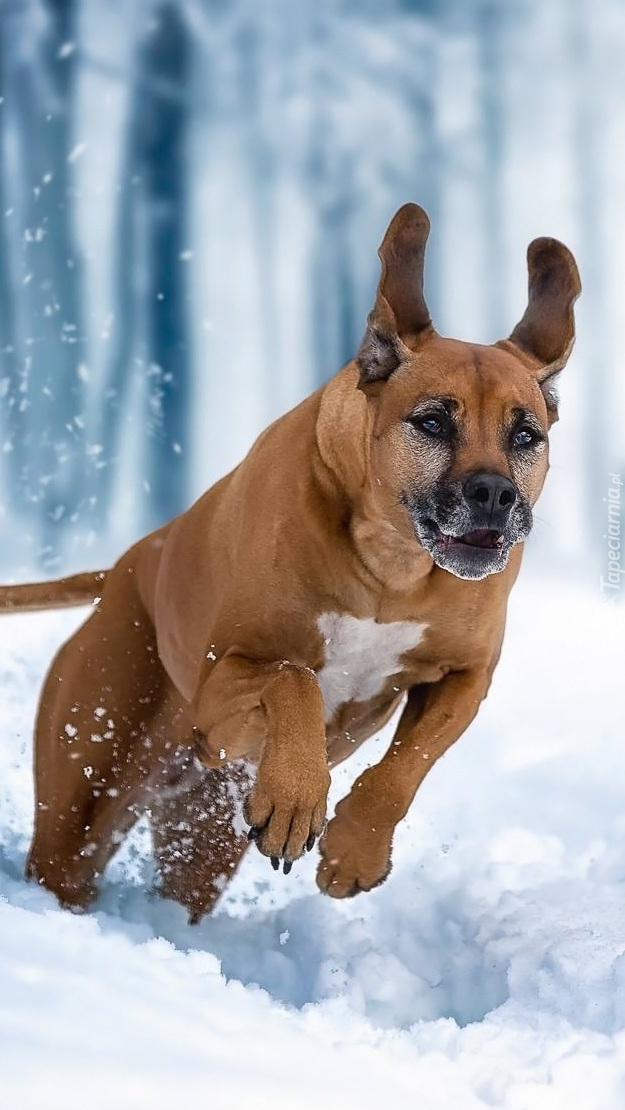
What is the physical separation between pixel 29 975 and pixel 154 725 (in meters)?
2.26

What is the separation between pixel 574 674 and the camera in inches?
310

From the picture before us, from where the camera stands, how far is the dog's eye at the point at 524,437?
3588 millimetres

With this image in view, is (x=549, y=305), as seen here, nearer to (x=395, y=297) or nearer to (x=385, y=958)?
(x=395, y=297)

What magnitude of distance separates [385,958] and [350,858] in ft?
3.94

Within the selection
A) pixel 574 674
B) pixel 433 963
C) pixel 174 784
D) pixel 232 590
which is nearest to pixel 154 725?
pixel 174 784

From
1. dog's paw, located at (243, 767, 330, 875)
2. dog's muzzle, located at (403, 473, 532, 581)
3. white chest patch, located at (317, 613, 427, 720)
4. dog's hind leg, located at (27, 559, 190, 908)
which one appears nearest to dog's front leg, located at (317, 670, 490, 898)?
white chest patch, located at (317, 613, 427, 720)

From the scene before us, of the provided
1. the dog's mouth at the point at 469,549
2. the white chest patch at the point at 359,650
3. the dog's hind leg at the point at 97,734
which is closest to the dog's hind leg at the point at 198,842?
the dog's hind leg at the point at 97,734

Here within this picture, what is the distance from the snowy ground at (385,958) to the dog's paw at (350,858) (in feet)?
1.13

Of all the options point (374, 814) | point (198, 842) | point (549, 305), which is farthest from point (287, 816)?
point (198, 842)

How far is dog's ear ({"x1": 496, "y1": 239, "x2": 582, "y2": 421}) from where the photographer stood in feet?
13.1

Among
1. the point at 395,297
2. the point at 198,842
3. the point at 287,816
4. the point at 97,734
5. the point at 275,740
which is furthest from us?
the point at 198,842

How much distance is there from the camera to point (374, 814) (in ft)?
12.6

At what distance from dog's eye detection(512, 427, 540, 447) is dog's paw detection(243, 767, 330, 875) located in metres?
1.00

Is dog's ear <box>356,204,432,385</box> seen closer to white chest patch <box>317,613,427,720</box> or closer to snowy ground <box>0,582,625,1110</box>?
white chest patch <box>317,613,427,720</box>
